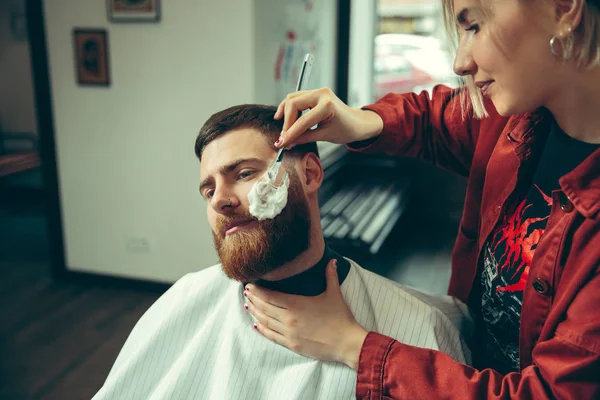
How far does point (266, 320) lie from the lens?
119 cm

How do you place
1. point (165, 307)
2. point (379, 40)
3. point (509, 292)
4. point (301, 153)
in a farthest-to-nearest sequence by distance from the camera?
point (379, 40)
point (165, 307)
point (301, 153)
point (509, 292)

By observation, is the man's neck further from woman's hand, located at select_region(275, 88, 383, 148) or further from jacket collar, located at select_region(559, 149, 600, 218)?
jacket collar, located at select_region(559, 149, 600, 218)

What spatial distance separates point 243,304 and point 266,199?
329 millimetres

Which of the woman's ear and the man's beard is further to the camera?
the man's beard

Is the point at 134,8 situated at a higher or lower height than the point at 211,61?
higher

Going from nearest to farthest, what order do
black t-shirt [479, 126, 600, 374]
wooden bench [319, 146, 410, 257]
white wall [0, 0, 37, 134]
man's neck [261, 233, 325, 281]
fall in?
black t-shirt [479, 126, 600, 374] → man's neck [261, 233, 325, 281] → wooden bench [319, 146, 410, 257] → white wall [0, 0, 37, 134]

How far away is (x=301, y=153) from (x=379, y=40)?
10.4ft

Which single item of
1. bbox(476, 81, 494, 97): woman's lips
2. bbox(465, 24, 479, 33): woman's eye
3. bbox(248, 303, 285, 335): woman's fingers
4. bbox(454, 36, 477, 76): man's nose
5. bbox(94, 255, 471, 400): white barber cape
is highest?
bbox(465, 24, 479, 33): woman's eye

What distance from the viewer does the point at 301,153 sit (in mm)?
1284

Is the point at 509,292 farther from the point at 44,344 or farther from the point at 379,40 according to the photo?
the point at 379,40

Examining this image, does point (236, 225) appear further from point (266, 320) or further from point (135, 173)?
point (135, 173)

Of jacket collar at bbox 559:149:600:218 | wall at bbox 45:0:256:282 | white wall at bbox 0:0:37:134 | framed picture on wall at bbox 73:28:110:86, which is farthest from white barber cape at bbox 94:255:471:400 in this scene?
white wall at bbox 0:0:37:134

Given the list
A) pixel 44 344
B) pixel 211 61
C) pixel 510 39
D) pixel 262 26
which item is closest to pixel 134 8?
pixel 211 61

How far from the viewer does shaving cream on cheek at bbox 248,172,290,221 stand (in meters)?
1.12
